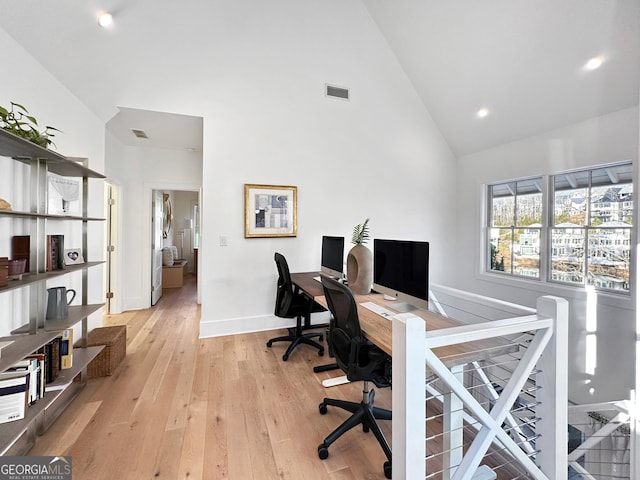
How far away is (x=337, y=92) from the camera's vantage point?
13.4 ft

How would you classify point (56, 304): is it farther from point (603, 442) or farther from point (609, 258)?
point (609, 258)

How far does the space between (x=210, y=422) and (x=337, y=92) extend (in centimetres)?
403

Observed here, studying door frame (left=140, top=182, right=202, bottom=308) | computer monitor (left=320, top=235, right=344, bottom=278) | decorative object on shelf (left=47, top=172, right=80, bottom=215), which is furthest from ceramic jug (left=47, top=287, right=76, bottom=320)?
door frame (left=140, top=182, right=202, bottom=308)

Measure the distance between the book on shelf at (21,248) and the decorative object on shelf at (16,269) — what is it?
0.16 meters

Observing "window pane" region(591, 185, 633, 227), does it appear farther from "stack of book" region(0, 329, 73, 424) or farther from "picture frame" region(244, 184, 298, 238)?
"stack of book" region(0, 329, 73, 424)

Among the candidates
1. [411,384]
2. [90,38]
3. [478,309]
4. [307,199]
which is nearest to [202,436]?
[411,384]

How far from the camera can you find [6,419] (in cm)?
151

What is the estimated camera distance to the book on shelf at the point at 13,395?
1.51m

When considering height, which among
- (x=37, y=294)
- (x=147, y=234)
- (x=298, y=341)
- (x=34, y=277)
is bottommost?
(x=298, y=341)

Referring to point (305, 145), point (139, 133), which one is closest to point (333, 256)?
point (305, 145)

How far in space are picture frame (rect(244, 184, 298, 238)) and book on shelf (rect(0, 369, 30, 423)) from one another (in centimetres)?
233

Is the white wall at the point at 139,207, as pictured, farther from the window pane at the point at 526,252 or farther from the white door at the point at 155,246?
the window pane at the point at 526,252

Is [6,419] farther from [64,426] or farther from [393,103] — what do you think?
[393,103]
